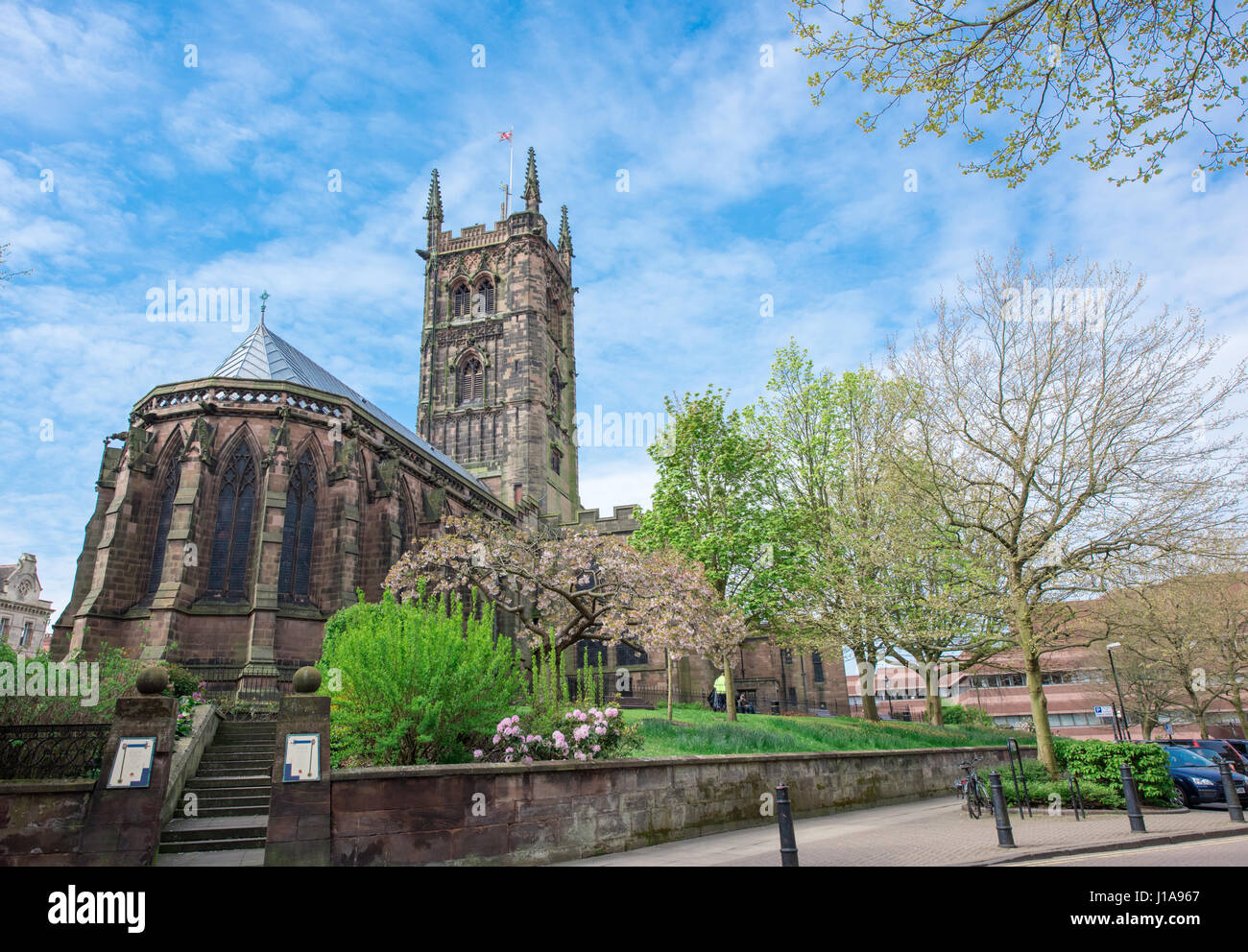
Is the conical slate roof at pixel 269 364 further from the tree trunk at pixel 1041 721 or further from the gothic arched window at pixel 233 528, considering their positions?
the tree trunk at pixel 1041 721

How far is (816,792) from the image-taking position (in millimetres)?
14961

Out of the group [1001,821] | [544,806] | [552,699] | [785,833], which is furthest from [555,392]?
[785,833]

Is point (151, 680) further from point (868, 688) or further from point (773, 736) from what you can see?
point (868, 688)

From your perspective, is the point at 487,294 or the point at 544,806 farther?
the point at 487,294

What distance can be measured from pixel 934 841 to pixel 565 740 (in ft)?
17.9

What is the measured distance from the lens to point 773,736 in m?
16.7

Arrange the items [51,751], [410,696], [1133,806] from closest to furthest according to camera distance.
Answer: [51,751]
[410,696]
[1133,806]

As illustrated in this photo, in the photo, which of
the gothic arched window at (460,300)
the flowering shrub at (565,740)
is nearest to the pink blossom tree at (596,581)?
the flowering shrub at (565,740)

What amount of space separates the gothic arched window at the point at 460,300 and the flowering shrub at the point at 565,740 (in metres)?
49.6

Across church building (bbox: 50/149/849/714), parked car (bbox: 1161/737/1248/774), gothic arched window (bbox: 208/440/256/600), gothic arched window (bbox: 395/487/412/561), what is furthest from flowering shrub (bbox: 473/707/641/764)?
gothic arched window (bbox: 395/487/412/561)

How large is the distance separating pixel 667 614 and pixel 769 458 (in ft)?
37.6

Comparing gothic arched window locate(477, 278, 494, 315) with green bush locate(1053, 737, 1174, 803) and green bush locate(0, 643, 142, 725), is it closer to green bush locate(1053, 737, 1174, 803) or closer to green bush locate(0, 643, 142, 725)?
green bush locate(0, 643, 142, 725)
